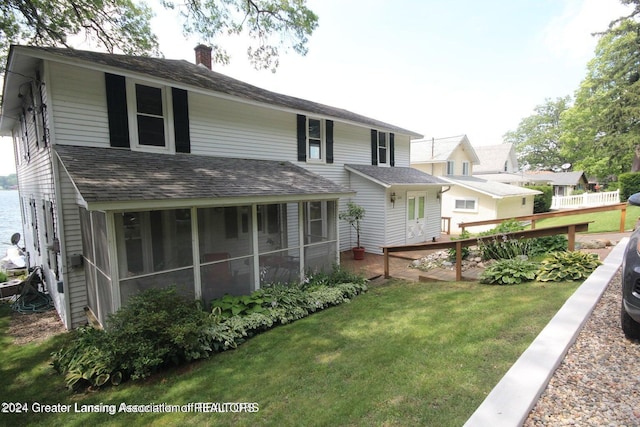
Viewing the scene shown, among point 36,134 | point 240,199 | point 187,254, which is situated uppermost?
point 36,134

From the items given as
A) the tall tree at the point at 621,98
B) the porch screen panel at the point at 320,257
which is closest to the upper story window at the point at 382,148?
the porch screen panel at the point at 320,257

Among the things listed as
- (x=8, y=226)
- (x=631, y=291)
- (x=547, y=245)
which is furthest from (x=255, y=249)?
(x=8, y=226)

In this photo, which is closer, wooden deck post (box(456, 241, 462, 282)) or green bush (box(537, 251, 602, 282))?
green bush (box(537, 251, 602, 282))

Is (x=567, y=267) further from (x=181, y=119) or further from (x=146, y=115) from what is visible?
(x=146, y=115)

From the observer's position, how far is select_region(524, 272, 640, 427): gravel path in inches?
93.4

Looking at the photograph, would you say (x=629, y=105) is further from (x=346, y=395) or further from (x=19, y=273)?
(x=19, y=273)

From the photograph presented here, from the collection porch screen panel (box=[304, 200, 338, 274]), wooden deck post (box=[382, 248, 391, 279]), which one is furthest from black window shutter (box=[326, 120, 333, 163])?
wooden deck post (box=[382, 248, 391, 279])

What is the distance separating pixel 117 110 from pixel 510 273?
9.64 metres

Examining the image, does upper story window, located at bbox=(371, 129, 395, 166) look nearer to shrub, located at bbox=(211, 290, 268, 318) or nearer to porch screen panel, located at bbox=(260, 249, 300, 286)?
porch screen panel, located at bbox=(260, 249, 300, 286)

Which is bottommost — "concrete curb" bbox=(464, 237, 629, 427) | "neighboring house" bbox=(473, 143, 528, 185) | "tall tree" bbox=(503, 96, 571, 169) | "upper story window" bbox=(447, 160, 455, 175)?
"concrete curb" bbox=(464, 237, 629, 427)

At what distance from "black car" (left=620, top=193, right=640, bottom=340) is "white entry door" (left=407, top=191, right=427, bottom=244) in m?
9.67

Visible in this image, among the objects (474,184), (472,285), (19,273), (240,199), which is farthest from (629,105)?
(19,273)

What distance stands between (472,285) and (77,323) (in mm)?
8739

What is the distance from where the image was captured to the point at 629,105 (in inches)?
901
